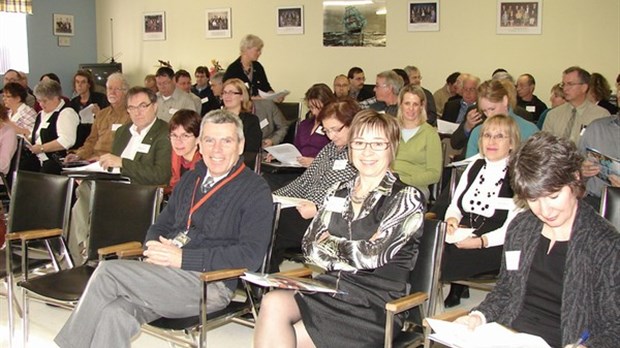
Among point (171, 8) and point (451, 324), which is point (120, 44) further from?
point (451, 324)

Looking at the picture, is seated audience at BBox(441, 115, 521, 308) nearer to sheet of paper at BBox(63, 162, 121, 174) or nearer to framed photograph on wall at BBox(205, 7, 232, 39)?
sheet of paper at BBox(63, 162, 121, 174)

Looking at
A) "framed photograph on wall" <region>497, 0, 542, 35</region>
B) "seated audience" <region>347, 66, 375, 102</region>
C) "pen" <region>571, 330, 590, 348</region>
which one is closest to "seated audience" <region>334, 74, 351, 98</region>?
"seated audience" <region>347, 66, 375, 102</region>

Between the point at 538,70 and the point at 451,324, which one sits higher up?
the point at 538,70

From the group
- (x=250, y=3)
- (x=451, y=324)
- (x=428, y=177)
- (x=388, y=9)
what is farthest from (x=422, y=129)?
(x=250, y=3)

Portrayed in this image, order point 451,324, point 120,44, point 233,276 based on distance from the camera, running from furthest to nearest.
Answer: point 120,44 < point 233,276 < point 451,324

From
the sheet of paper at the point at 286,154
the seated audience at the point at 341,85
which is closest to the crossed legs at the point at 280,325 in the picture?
the sheet of paper at the point at 286,154

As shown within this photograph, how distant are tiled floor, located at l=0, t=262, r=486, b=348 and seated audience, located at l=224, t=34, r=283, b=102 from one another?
386cm

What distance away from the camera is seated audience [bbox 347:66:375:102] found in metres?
8.79

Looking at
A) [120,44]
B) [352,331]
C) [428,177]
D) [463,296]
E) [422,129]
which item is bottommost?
[463,296]

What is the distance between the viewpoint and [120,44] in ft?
39.9

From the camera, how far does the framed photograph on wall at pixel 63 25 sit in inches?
460

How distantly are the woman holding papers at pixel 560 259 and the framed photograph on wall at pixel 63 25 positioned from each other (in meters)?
11.0

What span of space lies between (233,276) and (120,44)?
1022cm

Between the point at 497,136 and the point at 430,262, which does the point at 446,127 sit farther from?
the point at 430,262
